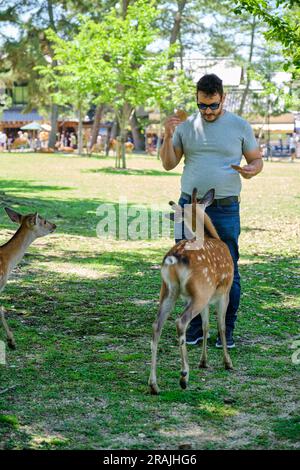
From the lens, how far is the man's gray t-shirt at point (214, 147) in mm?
5879

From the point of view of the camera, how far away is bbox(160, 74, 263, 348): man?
580 centimetres

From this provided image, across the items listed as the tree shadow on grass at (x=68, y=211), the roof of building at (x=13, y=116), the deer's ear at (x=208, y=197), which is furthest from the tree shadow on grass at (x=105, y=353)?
the roof of building at (x=13, y=116)

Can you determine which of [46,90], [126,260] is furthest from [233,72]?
[126,260]

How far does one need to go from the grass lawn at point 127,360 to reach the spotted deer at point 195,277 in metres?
0.30

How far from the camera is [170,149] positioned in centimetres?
594

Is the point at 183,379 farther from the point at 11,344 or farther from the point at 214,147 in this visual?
the point at 214,147

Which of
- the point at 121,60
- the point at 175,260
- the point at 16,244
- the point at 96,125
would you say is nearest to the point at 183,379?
the point at 175,260

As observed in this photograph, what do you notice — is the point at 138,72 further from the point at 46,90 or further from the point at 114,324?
the point at 114,324

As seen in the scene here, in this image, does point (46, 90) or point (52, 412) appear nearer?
point (52, 412)

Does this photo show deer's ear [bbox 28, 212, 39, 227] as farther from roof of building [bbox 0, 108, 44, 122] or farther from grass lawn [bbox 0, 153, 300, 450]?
roof of building [bbox 0, 108, 44, 122]

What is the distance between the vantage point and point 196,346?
6.28 m

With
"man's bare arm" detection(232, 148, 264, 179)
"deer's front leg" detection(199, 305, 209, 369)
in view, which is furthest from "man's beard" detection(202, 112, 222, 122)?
"deer's front leg" detection(199, 305, 209, 369)

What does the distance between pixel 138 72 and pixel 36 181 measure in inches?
354

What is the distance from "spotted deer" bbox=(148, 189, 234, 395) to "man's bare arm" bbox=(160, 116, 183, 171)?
439 millimetres
